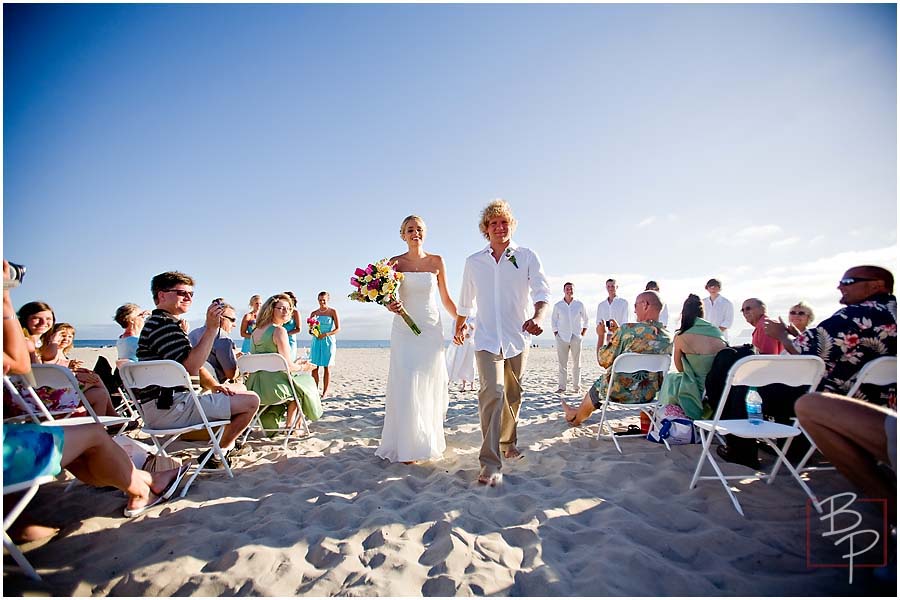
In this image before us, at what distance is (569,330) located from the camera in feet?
30.0

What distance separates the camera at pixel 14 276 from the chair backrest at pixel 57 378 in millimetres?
1003

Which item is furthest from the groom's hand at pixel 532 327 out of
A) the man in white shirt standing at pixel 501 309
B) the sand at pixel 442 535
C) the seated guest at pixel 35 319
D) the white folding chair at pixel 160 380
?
the seated guest at pixel 35 319

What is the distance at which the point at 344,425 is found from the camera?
5.86 metres

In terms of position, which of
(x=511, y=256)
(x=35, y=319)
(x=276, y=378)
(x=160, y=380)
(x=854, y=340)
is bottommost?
(x=276, y=378)

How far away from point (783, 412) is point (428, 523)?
326 cm

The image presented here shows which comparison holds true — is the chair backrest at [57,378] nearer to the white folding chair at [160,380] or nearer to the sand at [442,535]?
the white folding chair at [160,380]

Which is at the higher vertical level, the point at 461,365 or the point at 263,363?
the point at 263,363

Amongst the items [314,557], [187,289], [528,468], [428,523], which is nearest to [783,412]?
[528,468]

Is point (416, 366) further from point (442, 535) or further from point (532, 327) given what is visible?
point (442, 535)

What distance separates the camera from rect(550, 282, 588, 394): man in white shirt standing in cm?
897

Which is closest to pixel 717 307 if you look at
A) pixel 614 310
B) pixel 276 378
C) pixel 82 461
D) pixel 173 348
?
pixel 614 310

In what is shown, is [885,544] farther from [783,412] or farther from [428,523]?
[428,523]

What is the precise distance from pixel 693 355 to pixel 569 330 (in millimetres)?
4649

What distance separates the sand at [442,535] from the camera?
2.19 metres
